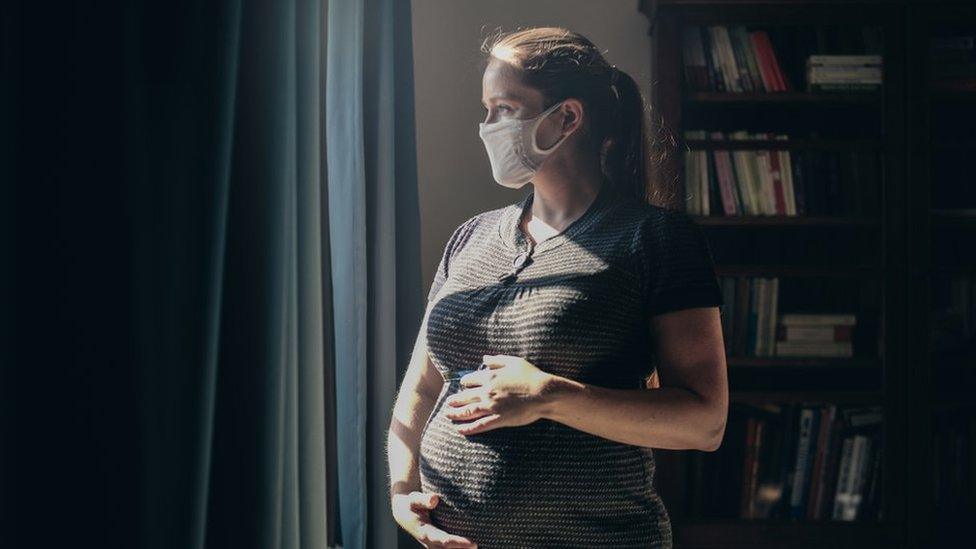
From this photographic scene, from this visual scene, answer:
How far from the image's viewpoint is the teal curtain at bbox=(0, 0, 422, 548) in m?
0.67

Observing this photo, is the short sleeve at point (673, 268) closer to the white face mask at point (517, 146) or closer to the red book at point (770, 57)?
the white face mask at point (517, 146)

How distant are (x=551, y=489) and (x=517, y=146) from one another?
472 mm

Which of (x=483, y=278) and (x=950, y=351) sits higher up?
(x=483, y=278)

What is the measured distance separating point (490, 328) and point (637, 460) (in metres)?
0.23

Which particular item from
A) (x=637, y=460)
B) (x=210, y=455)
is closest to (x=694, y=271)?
(x=637, y=460)

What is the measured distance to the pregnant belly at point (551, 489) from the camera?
0.99 metres

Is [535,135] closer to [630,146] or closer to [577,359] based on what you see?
[630,146]

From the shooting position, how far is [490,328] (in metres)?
1.04

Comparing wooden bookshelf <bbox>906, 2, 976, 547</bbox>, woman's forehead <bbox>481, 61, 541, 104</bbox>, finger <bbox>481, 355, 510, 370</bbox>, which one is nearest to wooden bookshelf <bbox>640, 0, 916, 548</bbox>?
wooden bookshelf <bbox>906, 2, 976, 547</bbox>

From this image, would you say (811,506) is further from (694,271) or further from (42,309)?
(42,309)

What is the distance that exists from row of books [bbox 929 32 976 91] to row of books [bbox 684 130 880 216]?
12.6 inches

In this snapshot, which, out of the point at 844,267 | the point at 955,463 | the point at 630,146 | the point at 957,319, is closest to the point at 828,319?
the point at 844,267

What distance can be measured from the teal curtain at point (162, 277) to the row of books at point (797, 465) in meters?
1.47

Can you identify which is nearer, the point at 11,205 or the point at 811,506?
the point at 11,205
